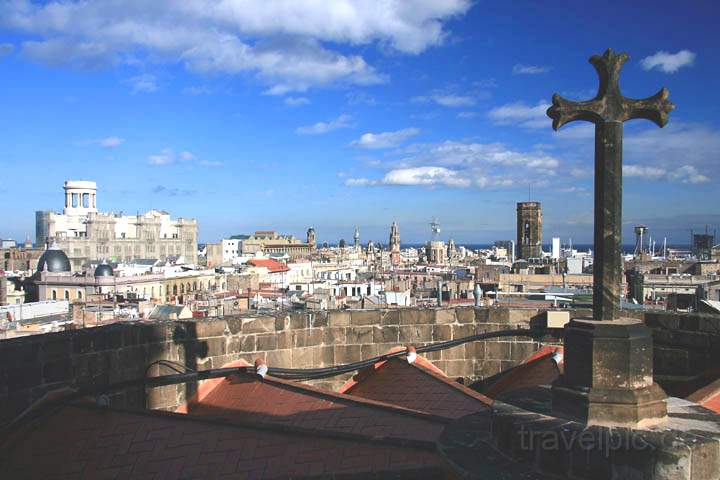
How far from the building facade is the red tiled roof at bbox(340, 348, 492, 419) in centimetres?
9414

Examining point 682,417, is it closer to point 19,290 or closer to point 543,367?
point 543,367

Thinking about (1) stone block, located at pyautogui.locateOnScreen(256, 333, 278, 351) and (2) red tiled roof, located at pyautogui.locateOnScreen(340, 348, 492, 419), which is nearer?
(2) red tiled roof, located at pyautogui.locateOnScreen(340, 348, 492, 419)

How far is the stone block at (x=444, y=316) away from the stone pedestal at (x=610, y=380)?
3956mm

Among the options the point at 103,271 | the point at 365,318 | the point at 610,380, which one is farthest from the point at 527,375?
the point at 103,271

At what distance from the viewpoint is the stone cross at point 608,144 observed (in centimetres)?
369

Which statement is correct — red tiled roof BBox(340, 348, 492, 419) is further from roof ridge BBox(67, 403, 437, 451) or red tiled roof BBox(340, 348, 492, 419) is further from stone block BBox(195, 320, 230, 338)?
stone block BBox(195, 320, 230, 338)

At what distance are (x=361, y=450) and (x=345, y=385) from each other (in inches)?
104

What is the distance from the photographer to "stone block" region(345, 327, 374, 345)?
287 inches

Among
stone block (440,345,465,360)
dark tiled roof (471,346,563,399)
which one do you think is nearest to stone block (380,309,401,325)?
stone block (440,345,465,360)

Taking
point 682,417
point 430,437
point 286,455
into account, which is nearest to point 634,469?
point 682,417

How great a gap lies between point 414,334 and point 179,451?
3643 mm

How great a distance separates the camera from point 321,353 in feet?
23.6

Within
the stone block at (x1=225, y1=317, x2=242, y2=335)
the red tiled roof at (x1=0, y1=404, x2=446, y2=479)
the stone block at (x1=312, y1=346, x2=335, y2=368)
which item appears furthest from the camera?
the stone block at (x1=312, y1=346, x2=335, y2=368)

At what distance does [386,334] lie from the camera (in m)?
7.39
